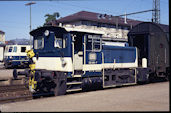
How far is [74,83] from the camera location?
10133 millimetres

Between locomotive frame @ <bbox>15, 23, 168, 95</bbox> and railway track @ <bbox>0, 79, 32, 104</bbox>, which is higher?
locomotive frame @ <bbox>15, 23, 168, 95</bbox>

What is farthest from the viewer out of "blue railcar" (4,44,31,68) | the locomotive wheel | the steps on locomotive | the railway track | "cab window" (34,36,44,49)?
"blue railcar" (4,44,31,68)

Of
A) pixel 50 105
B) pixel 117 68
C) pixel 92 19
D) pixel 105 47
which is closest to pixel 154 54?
pixel 117 68

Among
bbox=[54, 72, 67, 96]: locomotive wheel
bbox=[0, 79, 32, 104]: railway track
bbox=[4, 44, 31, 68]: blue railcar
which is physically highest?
bbox=[4, 44, 31, 68]: blue railcar

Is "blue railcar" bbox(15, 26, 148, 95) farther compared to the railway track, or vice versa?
the railway track

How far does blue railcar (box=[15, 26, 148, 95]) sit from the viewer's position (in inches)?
390

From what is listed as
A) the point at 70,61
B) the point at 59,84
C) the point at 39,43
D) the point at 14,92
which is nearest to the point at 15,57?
the point at 14,92

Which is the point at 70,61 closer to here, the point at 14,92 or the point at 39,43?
the point at 39,43

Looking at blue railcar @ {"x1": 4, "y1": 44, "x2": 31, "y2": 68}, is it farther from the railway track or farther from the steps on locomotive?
the steps on locomotive

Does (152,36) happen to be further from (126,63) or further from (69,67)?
(69,67)

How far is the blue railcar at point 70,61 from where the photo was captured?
9898mm

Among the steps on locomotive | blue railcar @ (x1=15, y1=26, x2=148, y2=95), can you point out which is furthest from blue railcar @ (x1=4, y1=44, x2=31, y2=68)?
the steps on locomotive

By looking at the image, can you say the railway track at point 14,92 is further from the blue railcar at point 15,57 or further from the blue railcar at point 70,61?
the blue railcar at point 15,57

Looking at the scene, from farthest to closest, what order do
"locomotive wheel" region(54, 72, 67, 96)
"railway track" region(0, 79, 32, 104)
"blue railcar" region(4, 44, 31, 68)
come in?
"blue railcar" region(4, 44, 31, 68)
"railway track" region(0, 79, 32, 104)
"locomotive wheel" region(54, 72, 67, 96)
